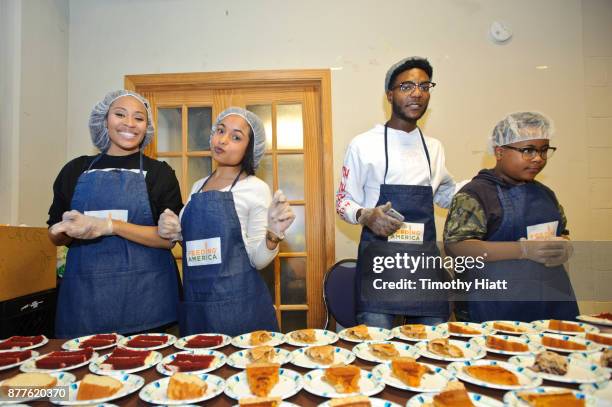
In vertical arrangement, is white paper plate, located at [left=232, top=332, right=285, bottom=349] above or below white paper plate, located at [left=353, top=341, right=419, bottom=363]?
above

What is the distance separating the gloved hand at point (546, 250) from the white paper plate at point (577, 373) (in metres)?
0.70

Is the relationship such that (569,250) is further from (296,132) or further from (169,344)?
(296,132)

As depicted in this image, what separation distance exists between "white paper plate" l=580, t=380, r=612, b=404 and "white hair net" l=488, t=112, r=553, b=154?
1.28m

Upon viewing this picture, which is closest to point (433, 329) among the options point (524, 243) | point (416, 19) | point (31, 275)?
point (524, 243)

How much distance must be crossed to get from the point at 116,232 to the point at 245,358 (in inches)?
35.6

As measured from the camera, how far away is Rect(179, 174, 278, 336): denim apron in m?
1.75

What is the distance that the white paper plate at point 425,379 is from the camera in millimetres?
992

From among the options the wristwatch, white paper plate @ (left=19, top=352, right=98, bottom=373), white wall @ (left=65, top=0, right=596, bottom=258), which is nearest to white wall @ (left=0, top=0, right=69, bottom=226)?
white wall @ (left=65, top=0, right=596, bottom=258)

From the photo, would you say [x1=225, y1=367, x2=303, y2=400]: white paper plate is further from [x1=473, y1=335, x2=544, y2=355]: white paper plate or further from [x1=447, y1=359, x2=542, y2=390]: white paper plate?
[x1=473, y1=335, x2=544, y2=355]: white paper plate

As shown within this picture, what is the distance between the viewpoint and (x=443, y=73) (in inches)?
131

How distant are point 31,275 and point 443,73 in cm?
329

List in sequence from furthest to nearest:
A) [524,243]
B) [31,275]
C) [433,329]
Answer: [31,275], [524,243], [433,329]

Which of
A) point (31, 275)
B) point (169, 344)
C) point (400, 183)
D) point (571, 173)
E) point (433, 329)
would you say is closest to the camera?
point (169, 344)

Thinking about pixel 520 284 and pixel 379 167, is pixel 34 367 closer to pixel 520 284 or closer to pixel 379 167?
pixel 379 167
